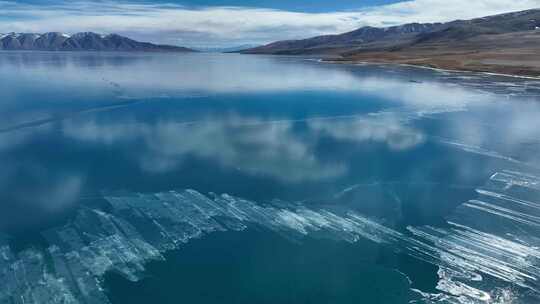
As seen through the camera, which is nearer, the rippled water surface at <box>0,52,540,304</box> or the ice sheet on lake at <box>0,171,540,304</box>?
the ice sheet on lake at <box>0,171,540,304</box>

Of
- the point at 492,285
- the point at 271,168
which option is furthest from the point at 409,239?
the point at 271,168

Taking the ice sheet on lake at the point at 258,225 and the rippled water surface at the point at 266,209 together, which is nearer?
the ice sheet on lake at the point at 258,225

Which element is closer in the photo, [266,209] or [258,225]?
[258,225]

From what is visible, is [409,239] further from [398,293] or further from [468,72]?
[468,72]
